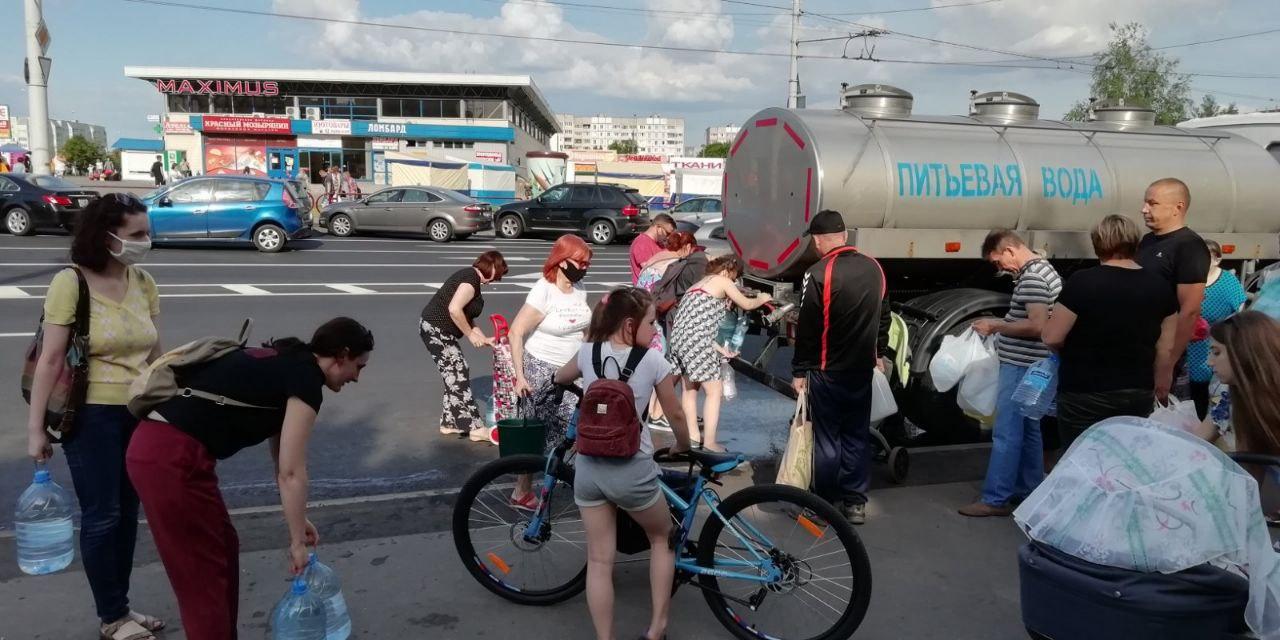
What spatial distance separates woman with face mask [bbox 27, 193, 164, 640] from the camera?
3303 mm

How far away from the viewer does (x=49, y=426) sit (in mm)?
3305

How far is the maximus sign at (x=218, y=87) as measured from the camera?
58675 millimetres

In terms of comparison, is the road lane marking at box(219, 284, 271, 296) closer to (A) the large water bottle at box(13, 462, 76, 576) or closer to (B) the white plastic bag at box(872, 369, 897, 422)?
(A) the large water bottle at box(13, 462, 76, 576)

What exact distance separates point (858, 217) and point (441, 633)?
13.4ft

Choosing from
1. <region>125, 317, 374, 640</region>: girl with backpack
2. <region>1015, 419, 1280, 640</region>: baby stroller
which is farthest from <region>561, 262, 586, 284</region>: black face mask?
<region>1015, 419, 1280, 640</region>: baby stroller

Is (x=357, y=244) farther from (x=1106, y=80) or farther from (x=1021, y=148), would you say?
(x=1106, y=80)

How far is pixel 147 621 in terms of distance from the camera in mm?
3588

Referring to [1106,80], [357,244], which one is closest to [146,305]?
[357,244]

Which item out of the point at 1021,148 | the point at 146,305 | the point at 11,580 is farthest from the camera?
the point at 1021,148

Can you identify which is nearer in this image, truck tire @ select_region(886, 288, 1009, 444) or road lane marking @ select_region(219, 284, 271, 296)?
truck tire @ select_region(886, 288, 1009, 444)

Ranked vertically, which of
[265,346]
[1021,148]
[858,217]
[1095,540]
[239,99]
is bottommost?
[1095,540]

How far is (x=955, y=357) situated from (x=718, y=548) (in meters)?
2.77

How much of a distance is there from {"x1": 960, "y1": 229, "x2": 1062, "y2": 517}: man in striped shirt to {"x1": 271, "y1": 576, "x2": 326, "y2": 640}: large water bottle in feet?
11.7

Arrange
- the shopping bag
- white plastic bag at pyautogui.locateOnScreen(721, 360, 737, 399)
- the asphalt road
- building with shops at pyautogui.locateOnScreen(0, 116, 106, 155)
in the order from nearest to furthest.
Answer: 1. the shopping bag
2. the asphalt road
3. white plastic bag at pyautogui.locateOnScreen(721, 360, 737, 399)
4. building with shops at pyautogui.locateOnScreen(0, 116, 106, 155)
